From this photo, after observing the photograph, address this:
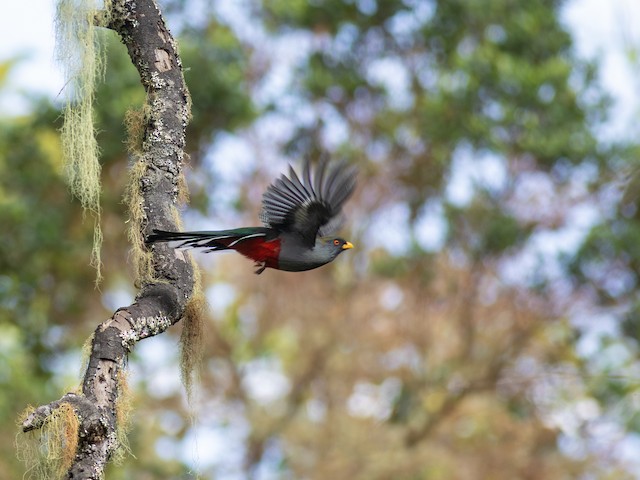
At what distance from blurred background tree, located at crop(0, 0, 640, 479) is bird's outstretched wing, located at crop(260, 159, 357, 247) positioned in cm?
467

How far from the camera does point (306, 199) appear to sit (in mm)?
2980

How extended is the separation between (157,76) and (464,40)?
26.4 feet

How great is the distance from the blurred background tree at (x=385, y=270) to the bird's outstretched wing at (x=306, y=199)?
15.3 ft

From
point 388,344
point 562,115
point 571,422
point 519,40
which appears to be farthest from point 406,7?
point 571,422

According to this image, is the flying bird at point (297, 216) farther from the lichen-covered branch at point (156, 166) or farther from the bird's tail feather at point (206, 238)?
the lichen-covered branch at point (156, 166)

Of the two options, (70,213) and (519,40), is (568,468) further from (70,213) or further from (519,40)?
(70,213)

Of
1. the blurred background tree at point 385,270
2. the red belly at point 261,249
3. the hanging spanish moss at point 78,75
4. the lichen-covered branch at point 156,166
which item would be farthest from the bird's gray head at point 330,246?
the blurred background tree at point 385,270

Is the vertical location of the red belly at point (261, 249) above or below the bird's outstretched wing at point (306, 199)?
below

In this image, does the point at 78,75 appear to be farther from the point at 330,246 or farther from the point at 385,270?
the point at 385,270

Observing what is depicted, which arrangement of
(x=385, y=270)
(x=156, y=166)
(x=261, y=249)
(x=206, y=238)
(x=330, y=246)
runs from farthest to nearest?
(x=385, y=270) < (x=330, y=246) < (x=261, y=249) < (x=206, y=238) < (x=156, y=166)

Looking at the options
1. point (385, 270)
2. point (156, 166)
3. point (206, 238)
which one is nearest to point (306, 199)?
point (206, 238)

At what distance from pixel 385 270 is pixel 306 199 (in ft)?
21.6

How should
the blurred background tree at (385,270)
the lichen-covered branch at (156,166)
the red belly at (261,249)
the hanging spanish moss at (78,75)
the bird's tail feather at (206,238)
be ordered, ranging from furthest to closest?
the blurred background tree at (385,270), the red belly at (261,249), the hanging spanish moss at (78,75), the bird's tail feather at (206,238), the lichen-covered branch at (156,166)

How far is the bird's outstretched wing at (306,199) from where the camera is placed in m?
2.95
